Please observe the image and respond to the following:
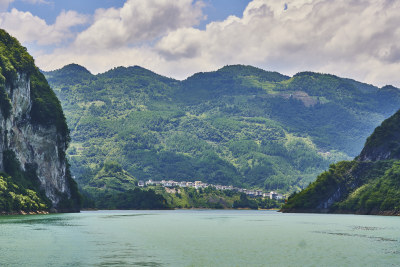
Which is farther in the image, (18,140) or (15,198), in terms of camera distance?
(18,140)

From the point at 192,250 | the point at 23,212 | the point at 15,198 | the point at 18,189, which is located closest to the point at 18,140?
the point at 18,189

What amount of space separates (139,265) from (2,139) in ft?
407

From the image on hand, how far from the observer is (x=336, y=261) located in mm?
60719

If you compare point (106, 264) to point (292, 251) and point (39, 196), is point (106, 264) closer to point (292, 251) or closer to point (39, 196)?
point (292, 251)

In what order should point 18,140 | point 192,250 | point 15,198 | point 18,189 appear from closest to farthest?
1. point 192,250
2. point 15,198
3. point 18,189
4. point 18,140

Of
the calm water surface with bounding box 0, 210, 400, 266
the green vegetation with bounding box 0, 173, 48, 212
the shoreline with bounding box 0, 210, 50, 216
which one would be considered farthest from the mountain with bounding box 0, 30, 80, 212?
the calm water surface with bounding box 0, 210, 400, 266

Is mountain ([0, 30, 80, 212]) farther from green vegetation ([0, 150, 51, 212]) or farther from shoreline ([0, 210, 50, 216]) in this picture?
shoreline ([0, 210, 50, 216])

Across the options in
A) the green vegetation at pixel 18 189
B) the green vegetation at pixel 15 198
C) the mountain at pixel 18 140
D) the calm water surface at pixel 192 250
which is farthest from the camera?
the mountain at pixel 18 140

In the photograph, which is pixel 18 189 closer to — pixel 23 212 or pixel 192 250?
pixel 23 212

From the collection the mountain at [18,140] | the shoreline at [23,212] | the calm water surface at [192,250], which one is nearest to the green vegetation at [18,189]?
the mountain at [18,140]

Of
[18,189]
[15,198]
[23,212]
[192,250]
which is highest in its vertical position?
[18,189]

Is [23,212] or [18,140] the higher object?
[18,140]

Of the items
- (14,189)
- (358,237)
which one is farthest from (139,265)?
(14,189)

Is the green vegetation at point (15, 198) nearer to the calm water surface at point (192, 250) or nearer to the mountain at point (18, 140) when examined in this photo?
the mountain at point (18, 140)
